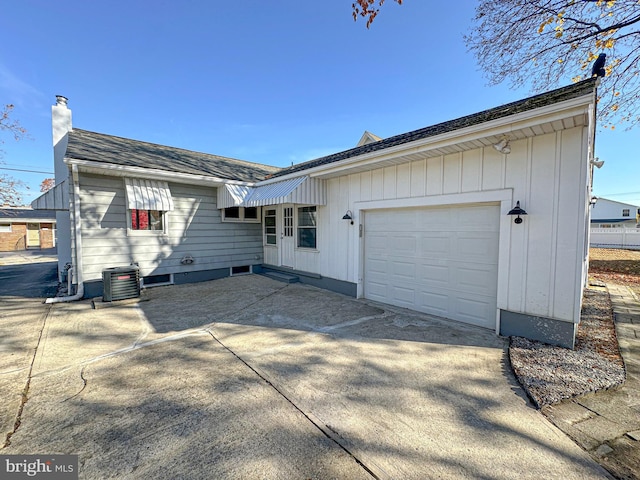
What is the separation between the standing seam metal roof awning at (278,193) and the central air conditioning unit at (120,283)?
3389mm

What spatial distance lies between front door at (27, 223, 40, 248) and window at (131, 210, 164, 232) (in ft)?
87.8

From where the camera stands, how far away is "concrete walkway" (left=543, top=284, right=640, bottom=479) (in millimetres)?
2098

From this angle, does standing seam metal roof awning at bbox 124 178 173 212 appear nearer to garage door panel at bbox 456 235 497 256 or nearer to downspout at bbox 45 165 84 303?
downspout at bbox 45 165 84 303

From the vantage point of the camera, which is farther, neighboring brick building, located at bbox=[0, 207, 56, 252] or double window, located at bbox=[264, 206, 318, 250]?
neighboring brick building, located at bbox=[0, 207, 56, 252]

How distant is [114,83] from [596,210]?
2267 inches

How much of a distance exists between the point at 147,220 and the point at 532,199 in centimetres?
931

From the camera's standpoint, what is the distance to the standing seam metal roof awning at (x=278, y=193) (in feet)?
24.3

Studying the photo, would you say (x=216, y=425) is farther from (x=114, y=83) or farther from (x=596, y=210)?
(x=596, y=210)

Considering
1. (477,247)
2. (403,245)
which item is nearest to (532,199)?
(477,247)

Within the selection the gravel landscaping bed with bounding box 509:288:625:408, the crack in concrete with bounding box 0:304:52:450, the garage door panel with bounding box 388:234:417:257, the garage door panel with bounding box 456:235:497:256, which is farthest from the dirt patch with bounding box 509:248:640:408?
the crack in concrete with bounding box 0:304:52:450

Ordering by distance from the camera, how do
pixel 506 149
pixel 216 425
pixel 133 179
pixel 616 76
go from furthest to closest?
pixel 616 76, pixel 133 179, pixel 506 149, pixel 216 425

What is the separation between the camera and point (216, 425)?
7.97 ft

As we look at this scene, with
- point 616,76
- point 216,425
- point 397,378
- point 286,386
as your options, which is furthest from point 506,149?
point 616,76

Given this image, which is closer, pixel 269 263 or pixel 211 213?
pixel 211 213
